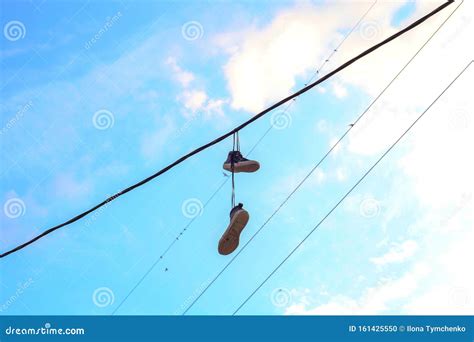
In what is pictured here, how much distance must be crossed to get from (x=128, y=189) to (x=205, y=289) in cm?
221

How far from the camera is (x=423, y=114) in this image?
15.2 ft

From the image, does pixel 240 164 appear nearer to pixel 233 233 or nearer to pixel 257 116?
pixel 233 233

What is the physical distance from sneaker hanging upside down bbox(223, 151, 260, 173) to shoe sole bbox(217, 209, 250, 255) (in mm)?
407

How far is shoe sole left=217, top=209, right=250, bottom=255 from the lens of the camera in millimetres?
5090

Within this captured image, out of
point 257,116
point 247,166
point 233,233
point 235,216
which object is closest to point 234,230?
point 233,233

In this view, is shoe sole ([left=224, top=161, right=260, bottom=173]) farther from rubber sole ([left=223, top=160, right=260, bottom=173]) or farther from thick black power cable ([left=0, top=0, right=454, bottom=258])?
thick black power cable ([left=0, top=0, right=454, bottom=258])

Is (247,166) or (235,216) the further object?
(235,216)

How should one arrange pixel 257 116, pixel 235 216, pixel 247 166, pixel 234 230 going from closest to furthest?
pixel 257 116, pixel 247 166, pixel 235 216, pixel 234 230

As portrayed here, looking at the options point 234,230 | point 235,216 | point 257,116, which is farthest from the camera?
point 234,230

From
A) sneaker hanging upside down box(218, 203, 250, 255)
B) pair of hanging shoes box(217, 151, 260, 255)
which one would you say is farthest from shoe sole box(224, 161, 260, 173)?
sneaker hanging upside down box(218, 203, 250, 255)

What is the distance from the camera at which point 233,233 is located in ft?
17.2

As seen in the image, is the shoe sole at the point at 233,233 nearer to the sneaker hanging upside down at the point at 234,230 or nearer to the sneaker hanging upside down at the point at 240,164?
the sneaker hanging upside down at the point at 234,230

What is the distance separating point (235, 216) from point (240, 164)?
1.71 ft
